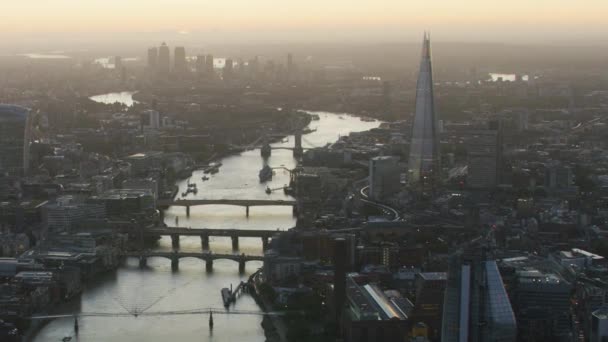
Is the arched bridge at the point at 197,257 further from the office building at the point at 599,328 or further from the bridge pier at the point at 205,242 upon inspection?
the office building at the point at 599,328

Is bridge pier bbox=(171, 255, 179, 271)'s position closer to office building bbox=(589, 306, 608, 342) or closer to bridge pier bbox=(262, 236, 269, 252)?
bridge pier bbox=(262, 236, 269, 252)

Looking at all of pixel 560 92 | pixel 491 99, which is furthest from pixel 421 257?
pixel 560 92

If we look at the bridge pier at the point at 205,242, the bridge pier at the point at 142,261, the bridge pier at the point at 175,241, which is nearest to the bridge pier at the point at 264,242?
the bridge pier at the point at 205,242

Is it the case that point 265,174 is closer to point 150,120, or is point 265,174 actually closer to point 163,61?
point 150,120

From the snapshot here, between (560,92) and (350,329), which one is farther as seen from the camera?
(560,92)

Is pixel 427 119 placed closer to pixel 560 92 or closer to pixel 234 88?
pixel 560 92
